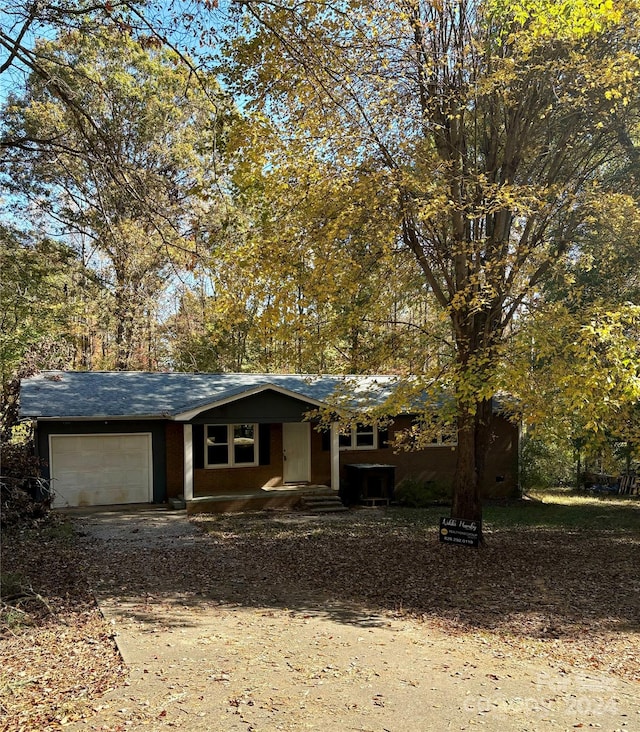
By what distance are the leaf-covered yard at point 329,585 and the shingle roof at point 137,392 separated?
3.33 meters

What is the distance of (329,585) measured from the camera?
9.73 metres

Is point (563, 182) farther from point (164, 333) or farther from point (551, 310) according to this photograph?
point (164, 333)

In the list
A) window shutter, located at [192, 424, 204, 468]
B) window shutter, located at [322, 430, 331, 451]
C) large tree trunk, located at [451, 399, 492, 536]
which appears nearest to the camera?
large tree trunk, located at [451, 399, 492, 536]

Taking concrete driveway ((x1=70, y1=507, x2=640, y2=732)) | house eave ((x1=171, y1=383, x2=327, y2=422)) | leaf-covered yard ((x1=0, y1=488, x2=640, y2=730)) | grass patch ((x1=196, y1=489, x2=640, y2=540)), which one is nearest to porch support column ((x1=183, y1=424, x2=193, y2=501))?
house eave ((x1=171, y1=383, x2=327, y2=422))

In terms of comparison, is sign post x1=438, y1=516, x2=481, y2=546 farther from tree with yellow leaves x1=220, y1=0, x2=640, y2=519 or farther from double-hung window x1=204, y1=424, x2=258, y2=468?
double-hung window x1=204, y1=424, x2=258, y2=468

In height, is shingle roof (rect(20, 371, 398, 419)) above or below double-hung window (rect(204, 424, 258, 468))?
above

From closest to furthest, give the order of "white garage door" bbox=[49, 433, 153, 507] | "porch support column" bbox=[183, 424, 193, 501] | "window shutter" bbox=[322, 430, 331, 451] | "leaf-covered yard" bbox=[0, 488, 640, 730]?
"leaf-covered yard" bbox=[0, 488, 640, 730]
"white garage door" bbox=[49, 433, 153, 507]
"porch support column" bbox=[183, 424, 193, 501]
"window shutter" bbox=[322, 430, 331, 451]

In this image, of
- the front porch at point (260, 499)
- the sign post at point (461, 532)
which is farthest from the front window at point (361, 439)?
the sign post at point (461, 532)

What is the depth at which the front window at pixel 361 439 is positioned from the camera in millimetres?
20328

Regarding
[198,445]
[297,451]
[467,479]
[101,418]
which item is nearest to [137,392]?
[101,418]

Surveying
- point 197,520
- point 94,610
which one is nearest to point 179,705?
point 94,610

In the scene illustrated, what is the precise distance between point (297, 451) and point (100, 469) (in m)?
5.89

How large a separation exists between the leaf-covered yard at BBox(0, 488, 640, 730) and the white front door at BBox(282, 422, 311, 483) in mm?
3680

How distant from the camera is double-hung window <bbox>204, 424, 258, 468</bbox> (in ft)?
60.3
